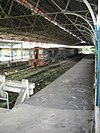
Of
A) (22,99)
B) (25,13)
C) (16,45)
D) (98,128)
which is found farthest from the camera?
(16,45)

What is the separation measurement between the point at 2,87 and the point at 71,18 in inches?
275

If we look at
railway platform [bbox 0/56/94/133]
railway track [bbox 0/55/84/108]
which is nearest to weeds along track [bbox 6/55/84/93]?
railway track [bbox 0/55/84/108]

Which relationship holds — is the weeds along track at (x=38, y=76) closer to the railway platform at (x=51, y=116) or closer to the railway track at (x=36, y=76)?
the railway track at (x=36, y=76)

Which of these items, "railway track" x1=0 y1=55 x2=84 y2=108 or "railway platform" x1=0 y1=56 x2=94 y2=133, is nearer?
"railway platform" x1=0 y1=56 x2=94 y2=133

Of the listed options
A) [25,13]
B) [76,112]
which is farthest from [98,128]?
[25,13]

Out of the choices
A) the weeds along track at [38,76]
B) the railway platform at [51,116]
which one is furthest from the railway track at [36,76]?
the railway platform at [51,116]

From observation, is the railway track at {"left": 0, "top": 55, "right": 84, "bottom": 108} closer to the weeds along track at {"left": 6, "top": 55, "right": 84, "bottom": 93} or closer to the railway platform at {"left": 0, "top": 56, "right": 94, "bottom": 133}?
the weeds along track at {"left": 6, "top": 55, "right": 84, "bottom": 93}

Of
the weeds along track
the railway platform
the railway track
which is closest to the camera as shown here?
the railway platform

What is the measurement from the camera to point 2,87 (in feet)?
23.2

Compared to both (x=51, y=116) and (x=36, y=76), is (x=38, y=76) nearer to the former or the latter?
(x=36, y=76)

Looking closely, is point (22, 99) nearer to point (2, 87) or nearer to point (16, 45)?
point (2, 87)

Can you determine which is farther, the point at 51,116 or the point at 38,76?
the point at 38,76

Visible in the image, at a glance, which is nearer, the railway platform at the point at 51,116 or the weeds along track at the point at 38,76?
the railway platform at the point at 51,116

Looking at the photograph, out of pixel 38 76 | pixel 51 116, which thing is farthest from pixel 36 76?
pixel 51 116
